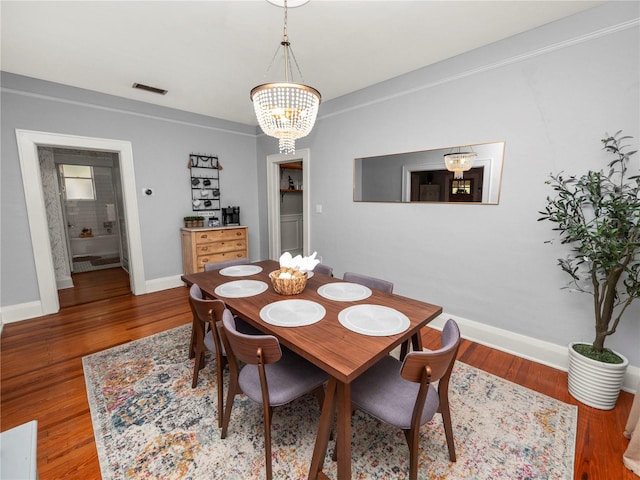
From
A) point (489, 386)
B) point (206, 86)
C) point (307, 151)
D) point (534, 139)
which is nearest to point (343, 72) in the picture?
point (307, 151)

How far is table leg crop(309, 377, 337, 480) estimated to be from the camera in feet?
3.92

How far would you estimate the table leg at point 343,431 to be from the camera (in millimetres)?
1137

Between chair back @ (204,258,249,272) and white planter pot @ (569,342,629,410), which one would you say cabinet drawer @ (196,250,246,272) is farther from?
white planter pot @ (569,342,629,410)

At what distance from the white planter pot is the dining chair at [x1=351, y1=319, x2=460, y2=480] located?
3.63 feet

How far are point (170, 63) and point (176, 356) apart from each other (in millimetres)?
2642

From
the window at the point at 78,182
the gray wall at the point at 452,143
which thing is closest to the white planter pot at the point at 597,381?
the gray wall at the point at 452,143

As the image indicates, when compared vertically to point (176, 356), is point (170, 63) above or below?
above

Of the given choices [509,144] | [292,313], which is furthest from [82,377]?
[509,144]

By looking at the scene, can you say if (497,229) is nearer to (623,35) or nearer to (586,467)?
(623,35)

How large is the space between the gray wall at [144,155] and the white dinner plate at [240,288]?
2.53 m

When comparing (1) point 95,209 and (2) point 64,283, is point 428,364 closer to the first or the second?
(2) point 64,283

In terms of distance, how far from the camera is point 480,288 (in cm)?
252

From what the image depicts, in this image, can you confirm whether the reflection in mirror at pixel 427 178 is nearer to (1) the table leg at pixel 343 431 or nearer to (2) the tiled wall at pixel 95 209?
(1) the table leg at pixel 343 431

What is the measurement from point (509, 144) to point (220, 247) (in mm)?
3732
